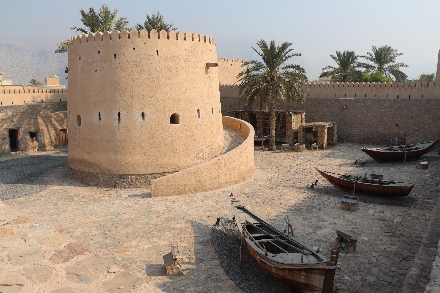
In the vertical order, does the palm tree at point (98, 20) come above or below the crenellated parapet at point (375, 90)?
above

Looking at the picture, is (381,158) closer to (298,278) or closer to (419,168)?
(419,168)

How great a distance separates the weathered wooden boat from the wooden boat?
5.39 m

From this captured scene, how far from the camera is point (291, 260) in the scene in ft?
22.2

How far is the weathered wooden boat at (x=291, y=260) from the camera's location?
618 centimetres

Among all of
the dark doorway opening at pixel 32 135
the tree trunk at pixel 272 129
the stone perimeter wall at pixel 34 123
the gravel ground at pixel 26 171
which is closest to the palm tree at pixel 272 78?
the tree trunk at pixel 272 129

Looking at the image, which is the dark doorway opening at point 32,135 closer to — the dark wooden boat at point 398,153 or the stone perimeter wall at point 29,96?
the stone perimeter wall at point 29,96

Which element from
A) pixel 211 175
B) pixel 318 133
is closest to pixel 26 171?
pixel 211 175

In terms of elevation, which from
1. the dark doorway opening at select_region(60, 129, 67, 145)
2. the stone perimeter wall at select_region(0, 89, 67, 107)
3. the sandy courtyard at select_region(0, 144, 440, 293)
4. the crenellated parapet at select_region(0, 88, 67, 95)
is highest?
the crenellated parapet at select_region(0, 88, 67, 95)

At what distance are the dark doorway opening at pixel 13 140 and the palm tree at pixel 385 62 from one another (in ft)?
85.9

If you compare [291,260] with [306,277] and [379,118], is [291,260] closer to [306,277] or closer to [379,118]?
[306,277]

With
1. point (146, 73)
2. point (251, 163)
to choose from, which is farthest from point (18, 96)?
point (251, 163)

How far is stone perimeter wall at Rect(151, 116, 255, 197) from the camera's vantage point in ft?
41.8

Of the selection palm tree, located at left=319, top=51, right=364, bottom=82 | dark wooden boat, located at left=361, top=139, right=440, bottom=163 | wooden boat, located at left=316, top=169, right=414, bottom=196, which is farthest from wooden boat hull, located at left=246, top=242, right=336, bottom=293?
palm tree, located at left=319, top=51, right=364, bottom=82

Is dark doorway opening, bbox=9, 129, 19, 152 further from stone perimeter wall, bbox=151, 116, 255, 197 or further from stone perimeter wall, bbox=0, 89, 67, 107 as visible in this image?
stone perimeter wall, bbox=151, 116, 255, 197
